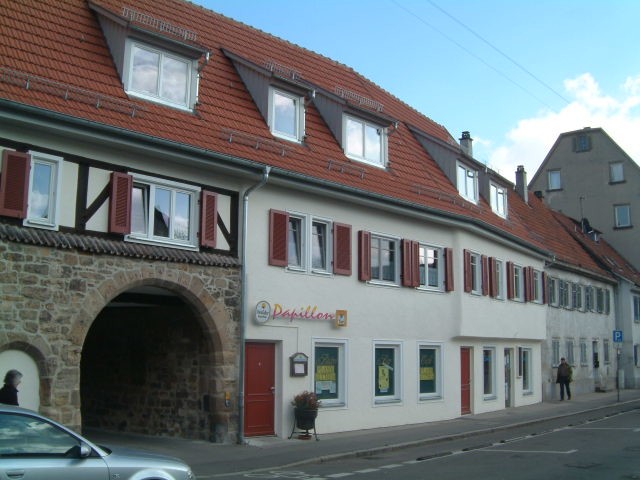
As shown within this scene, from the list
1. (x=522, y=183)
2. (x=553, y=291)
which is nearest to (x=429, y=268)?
(x=553, y=291)

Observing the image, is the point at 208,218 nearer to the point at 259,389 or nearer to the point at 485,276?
the point at 259,389

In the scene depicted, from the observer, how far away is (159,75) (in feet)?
55.9

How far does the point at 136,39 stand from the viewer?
16594 millimetres

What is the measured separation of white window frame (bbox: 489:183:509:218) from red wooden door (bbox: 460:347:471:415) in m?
6.13

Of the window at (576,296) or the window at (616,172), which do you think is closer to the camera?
the window at (576,296)

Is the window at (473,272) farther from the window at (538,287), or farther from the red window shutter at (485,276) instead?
the window at (538,287)

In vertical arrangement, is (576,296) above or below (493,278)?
above

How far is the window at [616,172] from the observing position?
1919 inches

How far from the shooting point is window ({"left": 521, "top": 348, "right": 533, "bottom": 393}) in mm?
30562

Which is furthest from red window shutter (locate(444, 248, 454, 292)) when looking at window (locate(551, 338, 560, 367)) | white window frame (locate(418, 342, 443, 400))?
window (locate(551, 338, 560, 367))

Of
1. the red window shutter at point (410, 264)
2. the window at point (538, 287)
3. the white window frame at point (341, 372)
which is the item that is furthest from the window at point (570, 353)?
the white window frame at point (341, 372)

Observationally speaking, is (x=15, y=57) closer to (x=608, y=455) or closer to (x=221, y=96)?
(x=221, y=96)

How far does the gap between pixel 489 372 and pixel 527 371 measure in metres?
4.29

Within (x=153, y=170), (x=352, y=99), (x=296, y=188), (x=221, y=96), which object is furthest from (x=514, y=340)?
(x=153, y=170)
